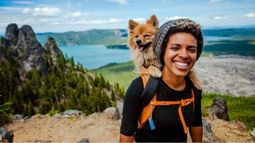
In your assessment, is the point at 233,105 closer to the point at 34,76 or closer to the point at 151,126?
the point at 34,76

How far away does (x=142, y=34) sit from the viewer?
17.9ft

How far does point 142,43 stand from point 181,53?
6.71 ft

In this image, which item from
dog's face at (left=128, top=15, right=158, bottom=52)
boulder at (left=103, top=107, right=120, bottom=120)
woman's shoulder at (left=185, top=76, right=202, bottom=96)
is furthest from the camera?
boulder at (left=103, top=107, right=120, bottom=120)

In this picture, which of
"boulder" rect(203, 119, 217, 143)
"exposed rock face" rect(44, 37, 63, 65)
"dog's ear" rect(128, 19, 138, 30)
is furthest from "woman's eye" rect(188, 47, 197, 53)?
"exposed rock face" rect(44, 37, 63, 65)

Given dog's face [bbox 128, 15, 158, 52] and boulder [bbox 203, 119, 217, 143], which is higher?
dog's face [bbox 128, 15, 158, 52]

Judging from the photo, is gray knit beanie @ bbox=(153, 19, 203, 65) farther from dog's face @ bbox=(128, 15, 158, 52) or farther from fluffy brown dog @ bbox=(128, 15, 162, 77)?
dog's face @ bbox=(128, 15, 158, 52)

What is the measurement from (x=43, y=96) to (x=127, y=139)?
340 ft

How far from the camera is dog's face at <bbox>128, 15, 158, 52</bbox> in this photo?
5121 millimetres

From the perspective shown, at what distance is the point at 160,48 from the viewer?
3.21 meters

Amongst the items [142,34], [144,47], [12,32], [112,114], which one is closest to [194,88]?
[144,47]

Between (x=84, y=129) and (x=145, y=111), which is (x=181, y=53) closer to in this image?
(x=145, y=111)

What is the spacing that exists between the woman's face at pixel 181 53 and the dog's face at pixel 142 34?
5.76ft

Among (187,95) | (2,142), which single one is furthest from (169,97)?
(2,142)

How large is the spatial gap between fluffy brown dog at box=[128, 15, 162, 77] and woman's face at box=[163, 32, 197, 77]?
705 millimetres
